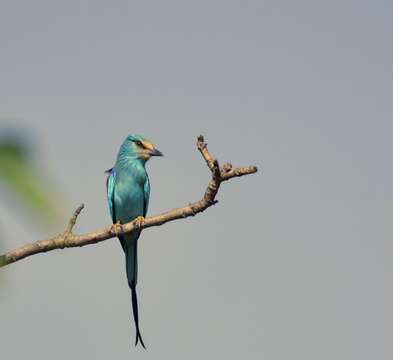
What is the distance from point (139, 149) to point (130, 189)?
2.08 ft

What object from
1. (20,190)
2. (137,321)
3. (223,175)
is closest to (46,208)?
(20,190)

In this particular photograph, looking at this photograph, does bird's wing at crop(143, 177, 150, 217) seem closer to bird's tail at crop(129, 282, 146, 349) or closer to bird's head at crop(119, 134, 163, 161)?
bird's head at crop(119, 134, 163, 161)

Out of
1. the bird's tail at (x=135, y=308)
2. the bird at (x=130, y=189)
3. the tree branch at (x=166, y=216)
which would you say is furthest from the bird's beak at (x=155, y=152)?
the tree branch at (x=166, y=216)

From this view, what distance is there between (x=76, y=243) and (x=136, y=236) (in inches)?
159

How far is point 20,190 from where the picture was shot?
28.3 inches

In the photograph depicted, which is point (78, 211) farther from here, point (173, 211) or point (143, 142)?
point (143, 142)

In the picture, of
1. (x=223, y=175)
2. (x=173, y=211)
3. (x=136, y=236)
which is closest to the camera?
(x=223, y=175)

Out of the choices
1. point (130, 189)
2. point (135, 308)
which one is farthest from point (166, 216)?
point (130, 189)

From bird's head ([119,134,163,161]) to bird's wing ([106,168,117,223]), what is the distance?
1.12 ft

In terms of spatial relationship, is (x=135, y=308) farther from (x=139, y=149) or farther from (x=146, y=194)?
(x=139, y=149)

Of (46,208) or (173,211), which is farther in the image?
(173,211)

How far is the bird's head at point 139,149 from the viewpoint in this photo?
10.1m

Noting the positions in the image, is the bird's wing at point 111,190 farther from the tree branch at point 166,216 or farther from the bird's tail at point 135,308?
the tree branch at point 166,216

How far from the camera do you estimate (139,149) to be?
10156 millimetres
